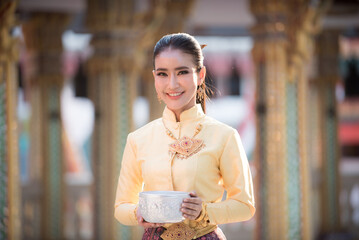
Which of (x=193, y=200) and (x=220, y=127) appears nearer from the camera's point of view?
(x=193, y=200)

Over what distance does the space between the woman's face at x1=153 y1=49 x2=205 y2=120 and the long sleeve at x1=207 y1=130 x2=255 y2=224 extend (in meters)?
0.20

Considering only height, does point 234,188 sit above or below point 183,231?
above

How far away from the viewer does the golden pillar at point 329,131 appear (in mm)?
10867

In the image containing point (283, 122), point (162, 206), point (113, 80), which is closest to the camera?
point (162, 206)

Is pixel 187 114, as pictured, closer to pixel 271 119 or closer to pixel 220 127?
pixel 220 127

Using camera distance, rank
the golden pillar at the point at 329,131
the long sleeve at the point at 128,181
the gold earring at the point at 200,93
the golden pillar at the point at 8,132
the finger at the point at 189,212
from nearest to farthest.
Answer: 1. the finger at the point at 189,212
2. the long sleeve at the point at 128,181
3. the gold earring at the point at 200,93
4. the golden pillar at the point at 8,132
5. the golden pillar at the point at 329,131

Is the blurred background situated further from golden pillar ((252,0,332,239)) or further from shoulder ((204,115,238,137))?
shoulder ((204,115,238,137))

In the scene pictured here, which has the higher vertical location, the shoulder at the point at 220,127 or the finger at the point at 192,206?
the shoulder at the point at 220,127

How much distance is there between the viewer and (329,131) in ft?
Answer: 35.8

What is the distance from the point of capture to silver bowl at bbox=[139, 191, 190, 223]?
1959 mm

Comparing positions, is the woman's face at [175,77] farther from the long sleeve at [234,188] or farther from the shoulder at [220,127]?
the long sleeve at [234,188]

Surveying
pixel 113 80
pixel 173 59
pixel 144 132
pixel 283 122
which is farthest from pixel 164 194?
pixel 113 80

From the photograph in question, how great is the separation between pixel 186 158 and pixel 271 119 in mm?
4447

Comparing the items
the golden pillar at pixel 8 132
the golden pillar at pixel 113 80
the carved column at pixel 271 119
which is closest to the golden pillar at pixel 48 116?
the golden pillar at pixel 113 80
